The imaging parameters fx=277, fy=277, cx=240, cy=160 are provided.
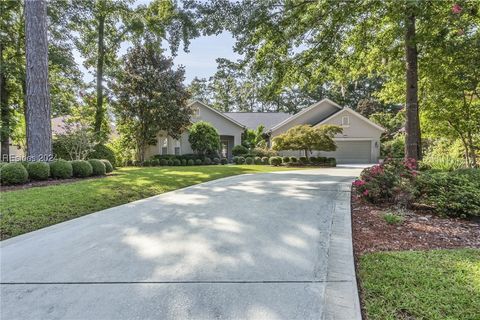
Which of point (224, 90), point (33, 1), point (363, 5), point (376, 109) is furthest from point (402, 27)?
point (224, 90)

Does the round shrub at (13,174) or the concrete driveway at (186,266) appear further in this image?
the round shrub at (13,174)

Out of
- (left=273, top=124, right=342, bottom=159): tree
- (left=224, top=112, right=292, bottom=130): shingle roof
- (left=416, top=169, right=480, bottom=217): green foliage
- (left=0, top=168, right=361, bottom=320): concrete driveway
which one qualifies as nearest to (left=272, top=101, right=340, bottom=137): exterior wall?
(left=224, top=112, right=292, bottom=130): shingle roof

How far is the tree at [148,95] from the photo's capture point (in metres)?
19.7

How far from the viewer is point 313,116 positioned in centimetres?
2688

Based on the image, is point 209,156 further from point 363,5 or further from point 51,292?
point 51,292

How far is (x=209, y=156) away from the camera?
2291cm

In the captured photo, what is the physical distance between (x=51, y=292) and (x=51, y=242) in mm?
1550

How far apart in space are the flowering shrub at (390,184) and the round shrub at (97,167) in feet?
28.5

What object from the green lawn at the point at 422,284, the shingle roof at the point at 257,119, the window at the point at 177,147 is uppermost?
the shingle roof at the point at 257,119

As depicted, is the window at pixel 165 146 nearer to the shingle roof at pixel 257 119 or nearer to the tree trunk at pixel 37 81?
the shingle roof at pixel 257 119

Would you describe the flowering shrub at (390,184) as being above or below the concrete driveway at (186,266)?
above

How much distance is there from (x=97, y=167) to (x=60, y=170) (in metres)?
1.45

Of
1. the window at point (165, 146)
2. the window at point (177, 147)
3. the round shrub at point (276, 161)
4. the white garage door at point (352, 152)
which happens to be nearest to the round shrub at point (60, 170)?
the round shrub at point (276, 161)

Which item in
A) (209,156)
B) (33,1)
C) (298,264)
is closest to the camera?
(298,264)
